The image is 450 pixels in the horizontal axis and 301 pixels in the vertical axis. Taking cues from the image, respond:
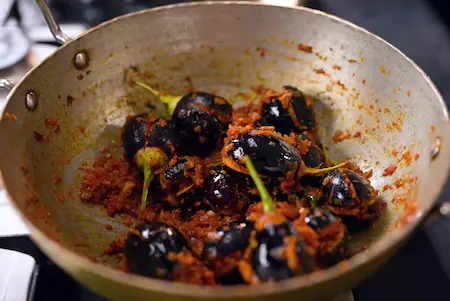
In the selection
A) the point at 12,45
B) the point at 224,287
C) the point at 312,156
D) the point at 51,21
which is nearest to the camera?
the point at 224,287

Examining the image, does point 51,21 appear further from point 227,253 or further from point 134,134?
point 227,253

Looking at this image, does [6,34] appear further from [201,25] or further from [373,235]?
[373,235]

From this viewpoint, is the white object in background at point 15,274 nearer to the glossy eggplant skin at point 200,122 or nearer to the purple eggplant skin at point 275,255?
the glossy eggplant skin at point 200,122

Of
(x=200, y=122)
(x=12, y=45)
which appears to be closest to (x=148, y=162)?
(x=200, y=122)

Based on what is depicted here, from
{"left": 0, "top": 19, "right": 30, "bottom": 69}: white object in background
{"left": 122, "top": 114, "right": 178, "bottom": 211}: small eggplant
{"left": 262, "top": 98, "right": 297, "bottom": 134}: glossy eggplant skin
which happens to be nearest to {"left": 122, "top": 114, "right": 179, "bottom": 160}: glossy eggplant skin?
{"left": 122, "top": 114, "right": 178, "bottom": 211}: small eggplant

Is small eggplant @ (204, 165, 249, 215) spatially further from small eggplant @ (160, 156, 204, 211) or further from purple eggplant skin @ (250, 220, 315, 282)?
purple eggplant skin @ (250, 220, 315, 282)

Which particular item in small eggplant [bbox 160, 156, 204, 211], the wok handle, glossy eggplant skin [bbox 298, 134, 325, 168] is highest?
the wok handle
